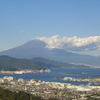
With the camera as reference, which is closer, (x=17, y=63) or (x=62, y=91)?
(x=62, y=91)

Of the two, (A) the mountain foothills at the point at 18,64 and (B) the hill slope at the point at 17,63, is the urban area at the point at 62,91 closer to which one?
(A) the mountain foothills at the point at 18,64

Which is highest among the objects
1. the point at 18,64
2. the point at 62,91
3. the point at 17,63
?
the point at 17,63

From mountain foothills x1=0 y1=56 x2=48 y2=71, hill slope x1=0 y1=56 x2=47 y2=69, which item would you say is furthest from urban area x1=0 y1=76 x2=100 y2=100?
hill slope x1=0 y1=56 x2=47 y2=69

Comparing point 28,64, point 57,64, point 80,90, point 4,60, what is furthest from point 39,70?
point 80,90

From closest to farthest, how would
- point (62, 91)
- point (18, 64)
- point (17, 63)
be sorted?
point (62, 91), point (18, 64), point (17, 63)

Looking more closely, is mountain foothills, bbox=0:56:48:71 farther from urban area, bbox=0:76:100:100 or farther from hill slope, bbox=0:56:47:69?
urban area, bbox=0:76:100:100

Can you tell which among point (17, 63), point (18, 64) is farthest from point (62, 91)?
point (17, 63)

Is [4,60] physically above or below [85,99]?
above

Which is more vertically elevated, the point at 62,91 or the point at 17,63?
the point at 17,63

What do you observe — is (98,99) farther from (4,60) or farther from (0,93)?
(4,60)

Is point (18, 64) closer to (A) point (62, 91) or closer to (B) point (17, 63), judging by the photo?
(B) point (17, 63)

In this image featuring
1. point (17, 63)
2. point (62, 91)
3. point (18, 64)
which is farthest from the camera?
point (17, 63)
